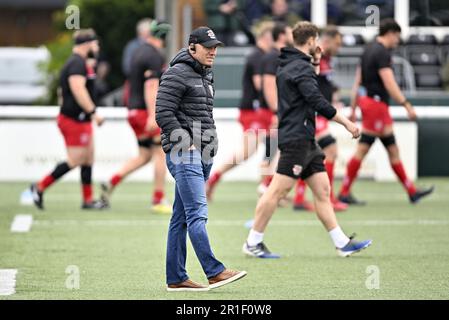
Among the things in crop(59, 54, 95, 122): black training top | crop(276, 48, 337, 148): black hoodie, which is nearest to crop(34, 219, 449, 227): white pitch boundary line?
crop(59, 54, 95, 122): black training top

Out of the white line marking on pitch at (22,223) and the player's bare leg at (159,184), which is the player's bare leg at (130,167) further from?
the white line marking on pitch at (22,223)

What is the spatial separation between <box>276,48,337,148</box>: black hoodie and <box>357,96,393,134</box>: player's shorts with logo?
4.43 meters

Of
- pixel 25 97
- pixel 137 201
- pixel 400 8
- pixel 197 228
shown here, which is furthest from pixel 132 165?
pixel 25 97

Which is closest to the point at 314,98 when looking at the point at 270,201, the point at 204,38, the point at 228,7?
the point at 270,201

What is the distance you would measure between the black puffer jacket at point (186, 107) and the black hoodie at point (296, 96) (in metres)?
1.89

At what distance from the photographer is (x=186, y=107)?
1030 centimetres

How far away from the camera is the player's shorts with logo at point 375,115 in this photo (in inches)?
662

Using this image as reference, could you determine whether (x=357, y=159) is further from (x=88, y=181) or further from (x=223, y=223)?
(x=88, y=181)

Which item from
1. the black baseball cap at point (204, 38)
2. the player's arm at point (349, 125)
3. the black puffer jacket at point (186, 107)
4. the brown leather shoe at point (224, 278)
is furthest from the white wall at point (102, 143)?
the brown leather shoe at point (224, 278)

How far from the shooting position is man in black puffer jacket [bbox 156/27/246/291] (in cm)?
1016

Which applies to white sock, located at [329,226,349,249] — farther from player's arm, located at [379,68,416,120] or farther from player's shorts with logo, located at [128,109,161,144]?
player's shorts with logo, located at [128,109,161,144]

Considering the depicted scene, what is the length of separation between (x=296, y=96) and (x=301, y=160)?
0.56 m

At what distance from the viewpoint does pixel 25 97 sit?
28547 mm
